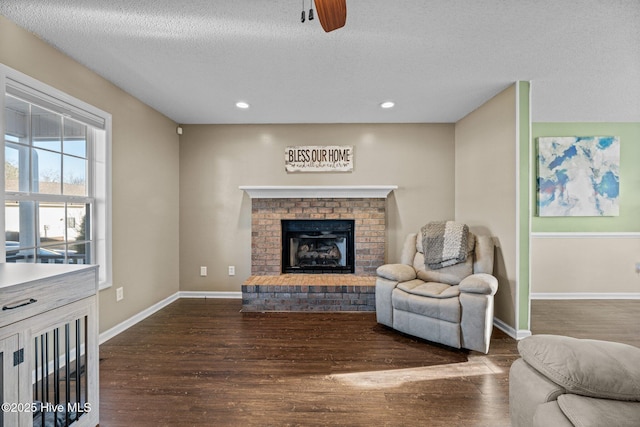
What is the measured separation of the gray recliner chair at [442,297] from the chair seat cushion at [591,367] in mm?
1445

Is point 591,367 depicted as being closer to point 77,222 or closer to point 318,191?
point 318,191

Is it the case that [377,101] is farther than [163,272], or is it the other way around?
[163,272]

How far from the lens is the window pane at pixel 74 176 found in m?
2.50

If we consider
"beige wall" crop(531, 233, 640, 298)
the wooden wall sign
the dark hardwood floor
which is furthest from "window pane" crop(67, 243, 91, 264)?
"beige wall" crop(531, 233, 640, 298)

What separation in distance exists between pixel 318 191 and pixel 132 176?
2.16 m

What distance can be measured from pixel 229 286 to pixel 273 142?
211cm

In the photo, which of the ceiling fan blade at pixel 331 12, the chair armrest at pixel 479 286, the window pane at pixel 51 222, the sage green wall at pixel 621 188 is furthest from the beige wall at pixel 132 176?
the sage green wall at pixel 621 188

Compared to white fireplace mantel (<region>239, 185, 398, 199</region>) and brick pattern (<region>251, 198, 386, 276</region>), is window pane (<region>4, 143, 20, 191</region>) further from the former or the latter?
brick pattern (<region>251, 198, 386, 276</region>)

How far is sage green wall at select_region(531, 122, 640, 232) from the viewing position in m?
4.05

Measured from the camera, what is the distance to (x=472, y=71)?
2586mm

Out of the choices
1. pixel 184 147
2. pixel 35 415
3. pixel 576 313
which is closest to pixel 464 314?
pixel 576 313

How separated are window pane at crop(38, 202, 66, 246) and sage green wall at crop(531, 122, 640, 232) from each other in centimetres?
534

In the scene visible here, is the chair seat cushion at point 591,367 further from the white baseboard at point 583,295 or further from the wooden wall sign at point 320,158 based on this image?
the white baseboard at point 583,295

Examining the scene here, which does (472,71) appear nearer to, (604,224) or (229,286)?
(604,224)
